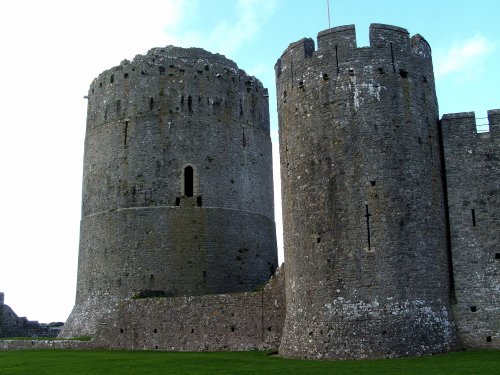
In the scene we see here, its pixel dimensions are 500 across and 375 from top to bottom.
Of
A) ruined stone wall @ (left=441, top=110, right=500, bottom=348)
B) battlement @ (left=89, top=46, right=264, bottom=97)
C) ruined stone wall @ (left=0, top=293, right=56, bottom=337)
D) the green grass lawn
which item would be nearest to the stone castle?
ruined stone wall @ (left=441, top=110, right=500, bottom=348)

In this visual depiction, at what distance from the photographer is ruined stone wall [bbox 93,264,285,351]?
20.7 m

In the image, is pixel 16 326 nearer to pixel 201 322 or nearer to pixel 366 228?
pixel 201 322

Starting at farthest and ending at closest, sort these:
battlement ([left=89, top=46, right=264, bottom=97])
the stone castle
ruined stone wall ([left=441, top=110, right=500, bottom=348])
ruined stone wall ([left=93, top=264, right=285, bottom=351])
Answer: battlement ([left=89, top=46, right=264, bottom=97])
ruined stone wall ([left=93, top=264, right=285, bottom=351])
ruined stone wall ([left=441, top=110, right=500, bottom=348])
the stone castle

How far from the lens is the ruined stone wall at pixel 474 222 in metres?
17.3

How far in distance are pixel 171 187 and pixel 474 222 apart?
13.6m

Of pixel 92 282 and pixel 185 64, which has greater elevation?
pixel 185 64

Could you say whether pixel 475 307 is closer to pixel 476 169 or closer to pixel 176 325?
pixel 476 169

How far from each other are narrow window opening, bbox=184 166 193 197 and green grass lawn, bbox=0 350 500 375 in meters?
10.5

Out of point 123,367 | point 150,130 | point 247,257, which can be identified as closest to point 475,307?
point 123,367

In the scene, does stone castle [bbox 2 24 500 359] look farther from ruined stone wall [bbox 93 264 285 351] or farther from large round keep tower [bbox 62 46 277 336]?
large round keep tower [bbox 62 46 277 336]

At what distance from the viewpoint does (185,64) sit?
28984 mm

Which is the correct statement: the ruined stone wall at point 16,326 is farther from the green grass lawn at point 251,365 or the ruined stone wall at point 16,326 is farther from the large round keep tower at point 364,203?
the large round keep tower at point 364,203

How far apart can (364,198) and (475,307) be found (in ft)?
14.1

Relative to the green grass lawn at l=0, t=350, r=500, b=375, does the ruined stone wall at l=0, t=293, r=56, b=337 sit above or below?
above
